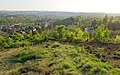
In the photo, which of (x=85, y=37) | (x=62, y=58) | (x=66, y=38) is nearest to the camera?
(x=62, y=58)

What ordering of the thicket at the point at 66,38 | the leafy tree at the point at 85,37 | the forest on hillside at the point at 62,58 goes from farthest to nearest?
the leafy tree at the point at 85,37
the thicket at the point at 66,38
the forest on hillside at the point at 62,58

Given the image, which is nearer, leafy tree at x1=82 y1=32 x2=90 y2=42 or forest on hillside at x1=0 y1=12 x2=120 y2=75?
forest on hillside at x1=0 y1=12 x2=120 y2=75

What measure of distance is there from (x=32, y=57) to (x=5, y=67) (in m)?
3.99

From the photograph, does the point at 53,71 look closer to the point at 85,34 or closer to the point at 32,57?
the point at 32,57

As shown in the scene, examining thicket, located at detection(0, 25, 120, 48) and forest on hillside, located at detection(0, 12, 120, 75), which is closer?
forest on hillside, located at detection(0, 12, 120, 75)

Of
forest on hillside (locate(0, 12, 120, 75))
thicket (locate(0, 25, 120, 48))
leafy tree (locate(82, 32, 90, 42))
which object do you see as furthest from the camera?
leafy tree (locate(82, 32, 90, 42))

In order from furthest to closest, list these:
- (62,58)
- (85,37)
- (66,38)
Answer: (85,37) < (66,38) < (62,58)

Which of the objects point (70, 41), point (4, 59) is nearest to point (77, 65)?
point (4, 59)

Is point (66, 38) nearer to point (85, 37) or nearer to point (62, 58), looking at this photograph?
point (85, 37)

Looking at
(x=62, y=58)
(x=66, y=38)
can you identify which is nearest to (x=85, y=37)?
(x=66, y=38)

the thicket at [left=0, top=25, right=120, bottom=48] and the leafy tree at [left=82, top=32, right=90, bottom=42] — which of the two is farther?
the leafy tree at [left=82, top=32, right=90, bottom=42]

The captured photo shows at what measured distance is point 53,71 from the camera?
61.5 ft

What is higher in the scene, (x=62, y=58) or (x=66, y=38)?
(x=62, y=58)

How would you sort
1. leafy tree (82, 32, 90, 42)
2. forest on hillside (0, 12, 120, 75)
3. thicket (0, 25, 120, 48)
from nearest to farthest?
1. forest on hillside (0, 12, 120, 75)
2. thicket (0, 25, 120, 48)
3. leafy tree (82, 32, 90, 42)
